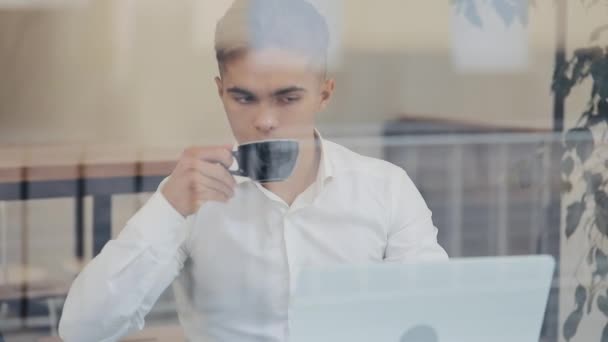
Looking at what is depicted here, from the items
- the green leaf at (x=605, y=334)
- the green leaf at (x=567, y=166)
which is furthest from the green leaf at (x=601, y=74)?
the green leaf at (x=605, y=334)

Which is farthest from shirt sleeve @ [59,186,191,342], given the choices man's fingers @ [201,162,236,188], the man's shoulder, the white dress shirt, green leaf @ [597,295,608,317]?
green leaf @ [597,295,608,317]

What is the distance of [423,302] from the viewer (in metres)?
1.75

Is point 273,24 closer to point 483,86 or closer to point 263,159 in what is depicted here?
point 263,159

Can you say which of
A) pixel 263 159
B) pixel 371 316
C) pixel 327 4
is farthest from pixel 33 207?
pixel 371 316

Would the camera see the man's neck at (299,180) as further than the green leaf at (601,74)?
No

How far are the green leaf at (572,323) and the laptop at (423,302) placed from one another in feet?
3.52

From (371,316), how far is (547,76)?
1.23 metres

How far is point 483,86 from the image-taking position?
2727mm

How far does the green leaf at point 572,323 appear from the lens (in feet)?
9.43

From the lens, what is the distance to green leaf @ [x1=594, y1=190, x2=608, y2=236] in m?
2.88

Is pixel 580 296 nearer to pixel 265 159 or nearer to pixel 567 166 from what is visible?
pixel 567 166

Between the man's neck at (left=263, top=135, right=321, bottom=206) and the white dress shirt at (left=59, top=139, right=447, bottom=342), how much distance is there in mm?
12

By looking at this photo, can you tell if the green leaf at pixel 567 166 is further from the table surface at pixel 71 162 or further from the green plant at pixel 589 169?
the table surface at pixel 71 162

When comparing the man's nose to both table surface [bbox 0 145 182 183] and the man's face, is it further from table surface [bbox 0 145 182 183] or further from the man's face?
table surface [bbox 0 145 182 183]
